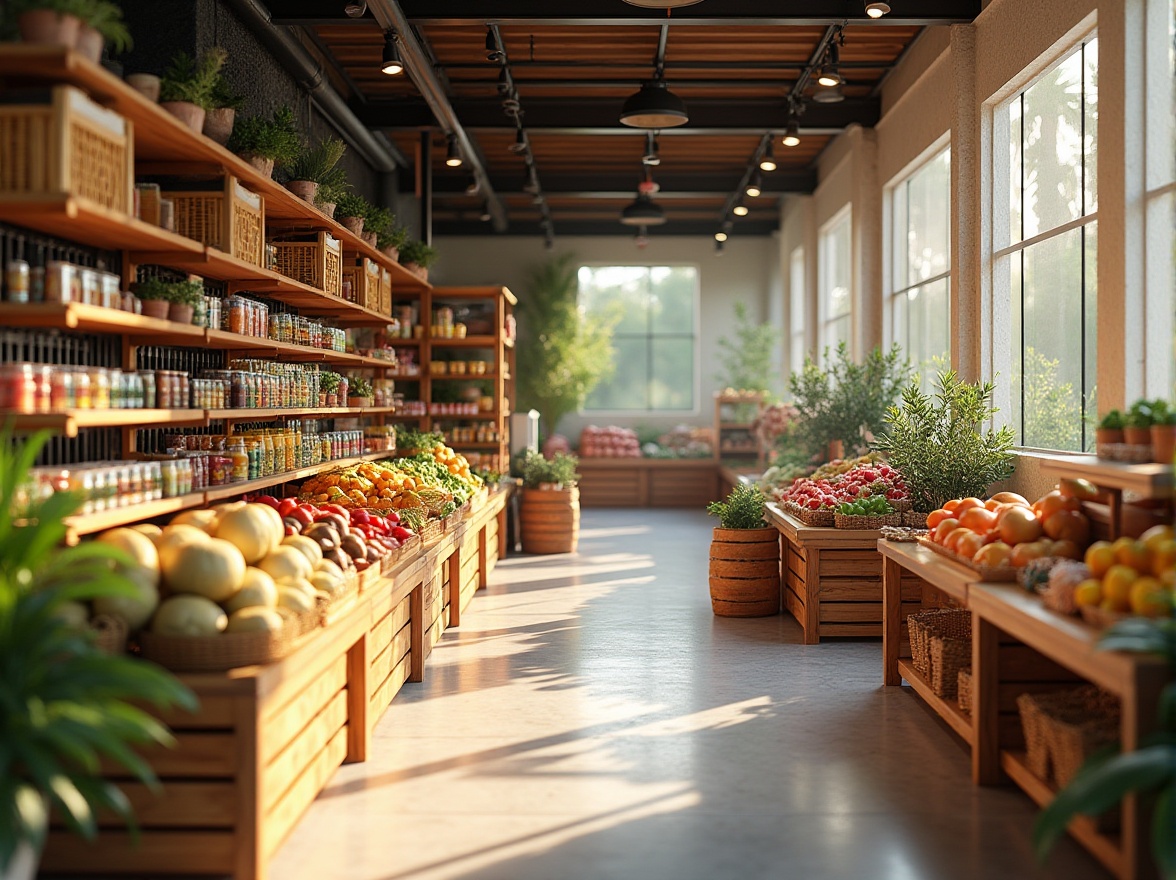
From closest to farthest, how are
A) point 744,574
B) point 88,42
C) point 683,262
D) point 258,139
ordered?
1. point 88,42
2. point 258,139
3. point 744,574
4. point 683,262

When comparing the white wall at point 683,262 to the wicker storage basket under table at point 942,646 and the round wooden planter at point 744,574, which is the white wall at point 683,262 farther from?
the wicker storage basket under table at point 942,646

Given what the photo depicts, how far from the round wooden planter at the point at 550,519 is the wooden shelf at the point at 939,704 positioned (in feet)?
18.6

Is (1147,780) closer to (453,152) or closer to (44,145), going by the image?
(44,145)

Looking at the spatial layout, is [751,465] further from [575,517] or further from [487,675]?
[487,675]

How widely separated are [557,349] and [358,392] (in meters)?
9.19


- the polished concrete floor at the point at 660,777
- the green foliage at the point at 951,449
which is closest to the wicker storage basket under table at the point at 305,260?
the polished concrete floor at the point at 660,777

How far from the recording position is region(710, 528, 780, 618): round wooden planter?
7695 millimetres

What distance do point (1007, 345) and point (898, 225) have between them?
3.12m

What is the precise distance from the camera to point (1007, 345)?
7727 millimetres

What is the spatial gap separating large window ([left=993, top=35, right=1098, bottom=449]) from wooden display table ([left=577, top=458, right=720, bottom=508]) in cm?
922

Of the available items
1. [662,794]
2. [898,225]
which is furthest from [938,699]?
[898,225]

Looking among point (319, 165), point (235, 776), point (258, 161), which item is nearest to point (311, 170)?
point (319, 165)

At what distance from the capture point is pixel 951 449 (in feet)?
22.7

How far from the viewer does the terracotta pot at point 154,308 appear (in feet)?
14.3
